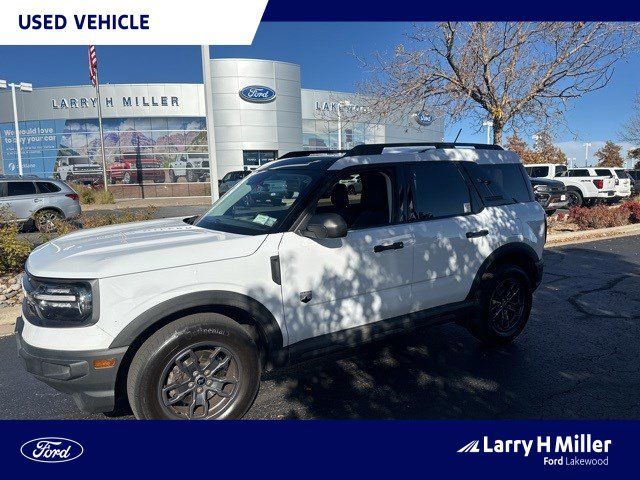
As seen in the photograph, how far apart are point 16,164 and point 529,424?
46.2 m

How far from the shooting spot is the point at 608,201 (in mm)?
18984

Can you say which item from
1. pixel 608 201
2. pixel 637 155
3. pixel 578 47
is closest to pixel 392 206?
pixel 578 47

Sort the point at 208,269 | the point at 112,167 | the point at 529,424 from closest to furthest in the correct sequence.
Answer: the point at 208,269 < the point at 529,424 < the point at 112,167

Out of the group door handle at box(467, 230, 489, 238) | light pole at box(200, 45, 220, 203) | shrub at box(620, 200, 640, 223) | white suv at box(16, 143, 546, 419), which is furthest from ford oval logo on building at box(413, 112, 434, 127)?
door handle at box(467, 230, 489, 238)

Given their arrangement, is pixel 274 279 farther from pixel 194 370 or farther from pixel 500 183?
pixel 500 183

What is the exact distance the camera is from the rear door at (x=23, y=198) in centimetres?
1256

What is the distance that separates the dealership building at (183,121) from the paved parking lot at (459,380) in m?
29.7

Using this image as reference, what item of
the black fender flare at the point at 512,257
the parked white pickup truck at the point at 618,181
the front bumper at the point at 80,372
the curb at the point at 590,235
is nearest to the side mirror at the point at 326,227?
the front bumper at the point at 80,372

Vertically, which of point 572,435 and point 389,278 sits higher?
point 389,278

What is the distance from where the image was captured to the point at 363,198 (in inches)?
154

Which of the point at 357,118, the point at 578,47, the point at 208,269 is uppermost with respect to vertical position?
the point at 578,47

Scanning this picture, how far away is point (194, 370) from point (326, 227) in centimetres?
127

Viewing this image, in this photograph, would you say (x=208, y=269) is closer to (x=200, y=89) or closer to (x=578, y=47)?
→ (x=578, y=47)

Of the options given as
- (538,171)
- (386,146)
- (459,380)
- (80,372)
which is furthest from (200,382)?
(538,171)
